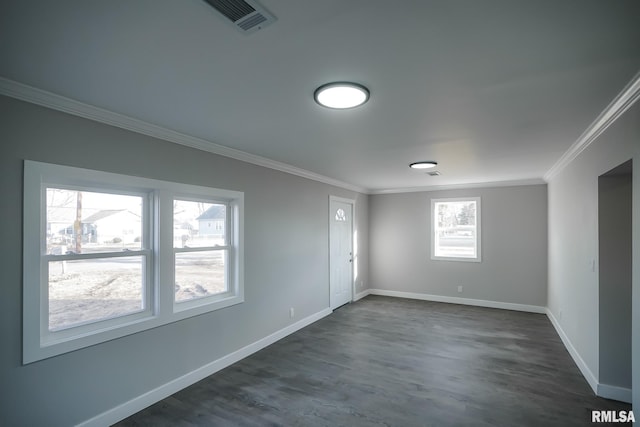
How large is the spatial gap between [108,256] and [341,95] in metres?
2.30

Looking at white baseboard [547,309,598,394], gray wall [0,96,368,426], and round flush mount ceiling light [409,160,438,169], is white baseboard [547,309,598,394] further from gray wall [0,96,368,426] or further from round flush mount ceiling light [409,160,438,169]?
gray wall [0,96,368,426]

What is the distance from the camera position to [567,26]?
4.85 ft

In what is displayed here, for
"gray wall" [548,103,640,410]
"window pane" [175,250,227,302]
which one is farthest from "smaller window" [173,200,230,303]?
"gray wall" [548,103,640,410]

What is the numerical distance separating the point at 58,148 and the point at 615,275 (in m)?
4.70

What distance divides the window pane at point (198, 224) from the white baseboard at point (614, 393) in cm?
407

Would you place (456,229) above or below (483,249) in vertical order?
above

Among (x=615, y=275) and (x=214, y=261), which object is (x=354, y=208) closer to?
(x=214, y=261)

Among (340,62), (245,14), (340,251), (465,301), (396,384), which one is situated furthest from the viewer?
(465,301)

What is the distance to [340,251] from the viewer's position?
6496 millimetres

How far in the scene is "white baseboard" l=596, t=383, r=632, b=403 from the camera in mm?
2904

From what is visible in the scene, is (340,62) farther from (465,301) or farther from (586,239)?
(465,301)

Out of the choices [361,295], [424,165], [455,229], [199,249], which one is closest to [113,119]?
[199,249]

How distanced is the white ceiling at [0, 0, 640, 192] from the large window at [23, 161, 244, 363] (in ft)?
2.23

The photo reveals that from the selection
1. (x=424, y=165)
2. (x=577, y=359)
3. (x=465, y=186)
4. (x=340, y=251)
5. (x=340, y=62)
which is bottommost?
(x=577, y=359)
